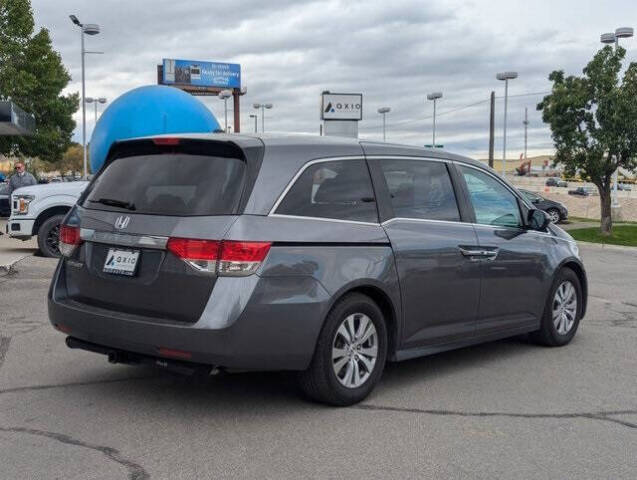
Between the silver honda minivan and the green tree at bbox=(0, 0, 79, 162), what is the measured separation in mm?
32296

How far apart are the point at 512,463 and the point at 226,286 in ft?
6.02

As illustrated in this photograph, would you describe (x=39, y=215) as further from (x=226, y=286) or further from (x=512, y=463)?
(x=512, y=463)

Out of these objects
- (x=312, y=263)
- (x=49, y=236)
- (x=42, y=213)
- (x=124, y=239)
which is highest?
(x=124, y=239)

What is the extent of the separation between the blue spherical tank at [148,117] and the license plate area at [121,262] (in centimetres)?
977

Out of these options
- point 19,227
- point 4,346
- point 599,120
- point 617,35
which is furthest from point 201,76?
point 4,346

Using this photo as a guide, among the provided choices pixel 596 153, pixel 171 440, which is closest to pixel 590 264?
pixel 596 153

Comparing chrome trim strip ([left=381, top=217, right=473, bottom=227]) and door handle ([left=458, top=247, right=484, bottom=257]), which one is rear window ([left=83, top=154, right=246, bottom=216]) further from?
door handle ([left=458, top=247, right=484, bottom=257])

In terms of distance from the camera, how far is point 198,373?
4.74 meters

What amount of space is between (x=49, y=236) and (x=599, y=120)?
16.3m

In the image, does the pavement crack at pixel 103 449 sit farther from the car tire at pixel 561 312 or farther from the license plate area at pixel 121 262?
the car tire at pixel 561 312

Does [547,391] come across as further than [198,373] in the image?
Yes

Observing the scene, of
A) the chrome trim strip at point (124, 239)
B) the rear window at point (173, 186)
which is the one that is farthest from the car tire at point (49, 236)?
the chrome trim strip at point (124, 239)

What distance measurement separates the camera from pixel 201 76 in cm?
6625

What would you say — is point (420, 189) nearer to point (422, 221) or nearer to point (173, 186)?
point (422, 221)
